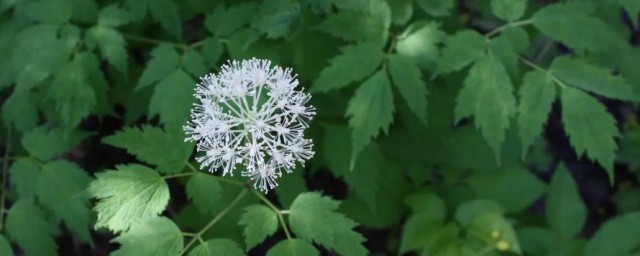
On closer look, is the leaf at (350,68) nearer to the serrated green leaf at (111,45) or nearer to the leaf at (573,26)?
the leaf at (573,26)

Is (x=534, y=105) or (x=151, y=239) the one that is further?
(x=534, y=105)

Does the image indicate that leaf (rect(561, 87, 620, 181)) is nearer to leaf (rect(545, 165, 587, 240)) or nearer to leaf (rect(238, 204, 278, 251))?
leaf (rect(545, 165, 587, 240))

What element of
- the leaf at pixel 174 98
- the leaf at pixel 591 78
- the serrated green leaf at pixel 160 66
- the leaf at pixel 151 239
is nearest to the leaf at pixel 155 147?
the leaf at pixel 151 239

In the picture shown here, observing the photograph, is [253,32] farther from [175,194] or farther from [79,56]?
[175,194]

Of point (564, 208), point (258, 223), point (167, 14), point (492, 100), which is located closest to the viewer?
point (258, 223)

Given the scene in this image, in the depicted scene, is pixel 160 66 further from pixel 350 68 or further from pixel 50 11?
pixel 350 68

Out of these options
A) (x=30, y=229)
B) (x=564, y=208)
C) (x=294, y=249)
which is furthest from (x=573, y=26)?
(x=30, y=229)

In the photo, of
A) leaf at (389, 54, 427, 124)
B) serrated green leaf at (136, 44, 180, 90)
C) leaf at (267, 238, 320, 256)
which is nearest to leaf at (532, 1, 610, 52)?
leaf at (389, 54, 427, 124)

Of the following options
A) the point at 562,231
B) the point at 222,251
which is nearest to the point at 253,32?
the point at 222,251
